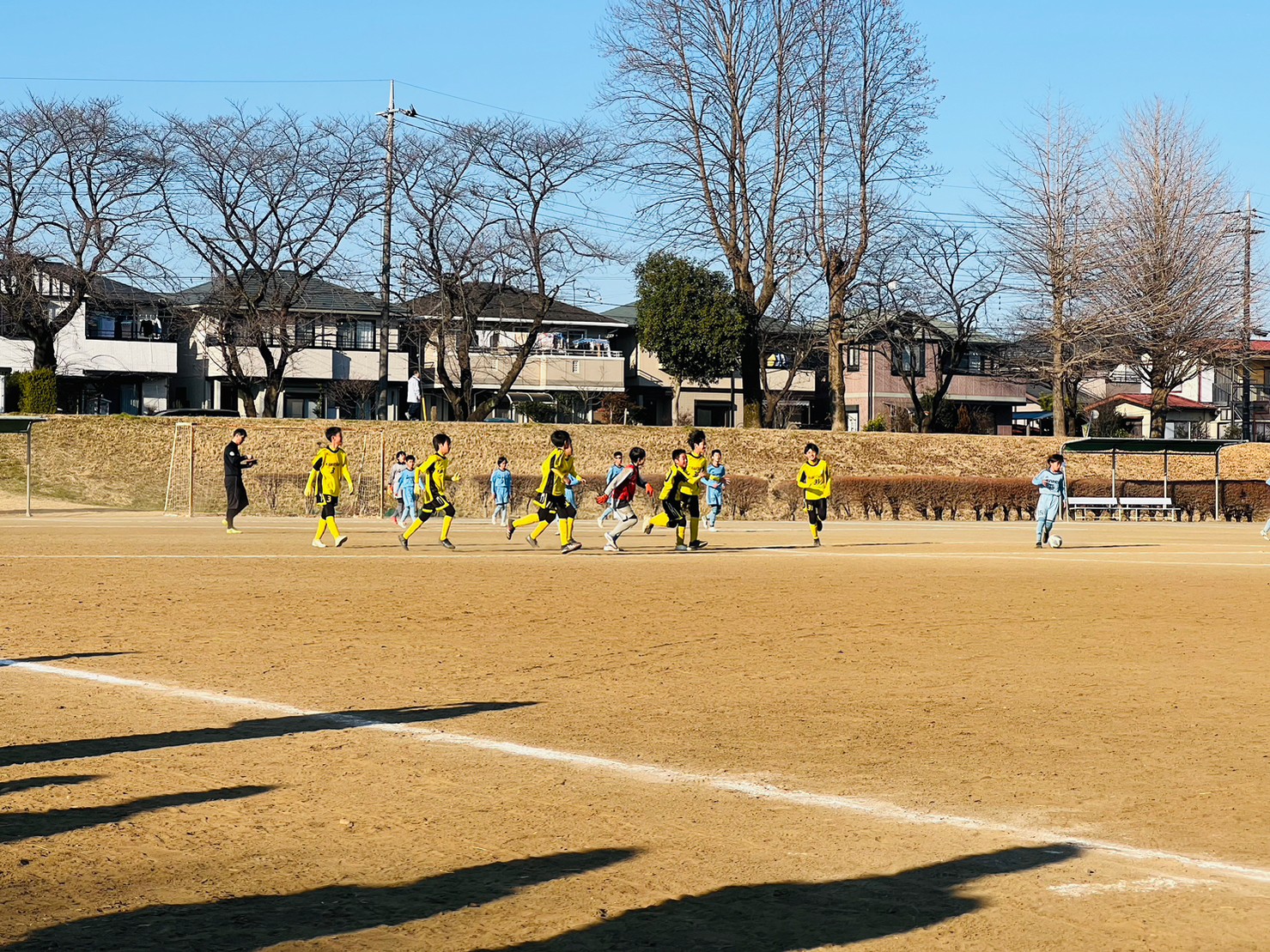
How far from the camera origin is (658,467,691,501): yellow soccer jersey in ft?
71.3

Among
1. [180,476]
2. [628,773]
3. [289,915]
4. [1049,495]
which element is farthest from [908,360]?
[289,915]

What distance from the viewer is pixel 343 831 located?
5434 mm

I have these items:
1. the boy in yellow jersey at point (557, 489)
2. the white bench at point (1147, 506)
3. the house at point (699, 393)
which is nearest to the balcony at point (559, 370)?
the house at point (699, 393)

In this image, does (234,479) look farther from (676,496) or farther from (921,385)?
(921,385)

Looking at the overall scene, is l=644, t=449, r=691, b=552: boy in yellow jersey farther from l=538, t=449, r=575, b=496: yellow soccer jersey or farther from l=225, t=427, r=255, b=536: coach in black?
l=225, t=427, r=255, b=536: coach in black

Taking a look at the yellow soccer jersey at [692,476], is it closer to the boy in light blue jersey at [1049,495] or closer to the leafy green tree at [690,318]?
the boy in light blue jersey at [1049,495]

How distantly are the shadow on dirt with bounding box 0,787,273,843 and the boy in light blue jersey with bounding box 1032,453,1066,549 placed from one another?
18.9 m

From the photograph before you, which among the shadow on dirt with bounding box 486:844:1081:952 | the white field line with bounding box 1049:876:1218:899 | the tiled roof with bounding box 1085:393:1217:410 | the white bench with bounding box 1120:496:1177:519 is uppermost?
the tiled roof with bounding box 1085:393:1217:410

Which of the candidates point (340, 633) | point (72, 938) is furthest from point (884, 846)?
point (340, 633)

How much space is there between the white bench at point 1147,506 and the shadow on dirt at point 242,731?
31.1m

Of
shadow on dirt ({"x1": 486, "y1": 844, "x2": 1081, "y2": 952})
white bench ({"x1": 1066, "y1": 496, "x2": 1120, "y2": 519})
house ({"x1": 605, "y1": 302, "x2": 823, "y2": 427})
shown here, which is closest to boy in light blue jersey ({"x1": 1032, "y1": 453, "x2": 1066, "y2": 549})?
white bench ({"x1": 1066, "y1": 496, "x2": 1120, "y2": 519})

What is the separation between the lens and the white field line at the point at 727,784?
5.16 m

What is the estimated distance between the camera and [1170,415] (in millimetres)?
73188

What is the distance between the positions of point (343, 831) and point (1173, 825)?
3317mm
